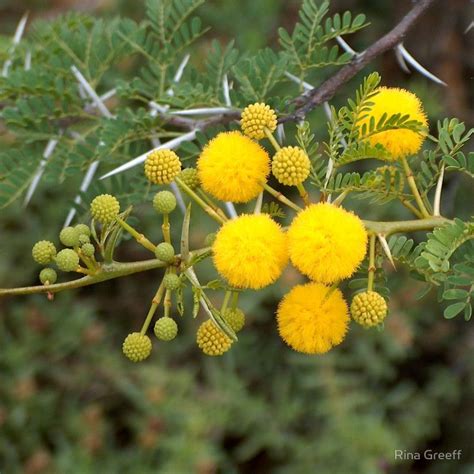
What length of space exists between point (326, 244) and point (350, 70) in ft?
2.37

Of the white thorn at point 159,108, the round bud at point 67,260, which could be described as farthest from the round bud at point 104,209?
the white thorn at point 159,108

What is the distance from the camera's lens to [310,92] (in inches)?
66.9

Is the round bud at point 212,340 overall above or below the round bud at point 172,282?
below

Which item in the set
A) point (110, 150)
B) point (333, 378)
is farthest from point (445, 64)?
point (110, 150)

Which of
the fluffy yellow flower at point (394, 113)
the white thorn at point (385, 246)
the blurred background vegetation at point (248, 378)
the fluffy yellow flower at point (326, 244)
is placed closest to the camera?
the fluffy yellow flower at point (326, 244)

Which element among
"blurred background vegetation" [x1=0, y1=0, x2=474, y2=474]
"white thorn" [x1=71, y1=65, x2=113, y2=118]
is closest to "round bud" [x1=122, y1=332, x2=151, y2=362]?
"white thorn" [x1=71, y1=65, x2=113, y2=118]

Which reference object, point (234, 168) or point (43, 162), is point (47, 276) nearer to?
point (234, 168)

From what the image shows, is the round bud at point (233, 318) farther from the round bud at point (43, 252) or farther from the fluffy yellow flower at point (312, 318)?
the round bud at point (43, 252)

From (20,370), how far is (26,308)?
0.32 m

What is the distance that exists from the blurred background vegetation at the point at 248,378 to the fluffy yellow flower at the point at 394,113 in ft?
5.19

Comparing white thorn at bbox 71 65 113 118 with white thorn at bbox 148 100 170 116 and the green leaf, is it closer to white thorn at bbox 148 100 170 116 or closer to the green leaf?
white thorn at bbox 148 100 170 116

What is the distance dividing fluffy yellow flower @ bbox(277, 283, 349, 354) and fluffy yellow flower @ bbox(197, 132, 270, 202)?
0.20 metres

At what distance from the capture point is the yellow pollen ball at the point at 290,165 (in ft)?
4.05

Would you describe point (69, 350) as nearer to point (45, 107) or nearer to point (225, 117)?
point (45, 107)
